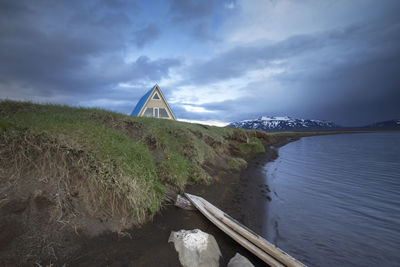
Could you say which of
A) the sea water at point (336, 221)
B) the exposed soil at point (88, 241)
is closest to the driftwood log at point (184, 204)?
the exposed soil at point (88, 241)

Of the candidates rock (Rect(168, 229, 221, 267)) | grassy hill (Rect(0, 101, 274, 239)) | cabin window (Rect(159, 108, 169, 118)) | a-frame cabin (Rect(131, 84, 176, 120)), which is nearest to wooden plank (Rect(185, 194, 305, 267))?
rock (Rect(168, 229, 221, 267))

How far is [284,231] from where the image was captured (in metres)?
5.11

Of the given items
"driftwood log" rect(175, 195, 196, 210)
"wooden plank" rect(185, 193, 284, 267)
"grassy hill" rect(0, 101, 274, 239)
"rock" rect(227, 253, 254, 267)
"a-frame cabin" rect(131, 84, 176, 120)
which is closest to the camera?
"rock" rect(227, 253, 254, 267)

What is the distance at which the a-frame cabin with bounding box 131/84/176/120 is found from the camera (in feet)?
71.2

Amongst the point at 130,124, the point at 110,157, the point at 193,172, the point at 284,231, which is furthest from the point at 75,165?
the point at 284,231

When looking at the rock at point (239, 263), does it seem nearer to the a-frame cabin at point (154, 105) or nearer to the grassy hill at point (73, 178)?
the grassy hill at point (73, 178)

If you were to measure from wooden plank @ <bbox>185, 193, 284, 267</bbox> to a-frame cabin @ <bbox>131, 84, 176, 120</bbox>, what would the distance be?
18663 millimetres

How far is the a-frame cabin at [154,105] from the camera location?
21.7 meters

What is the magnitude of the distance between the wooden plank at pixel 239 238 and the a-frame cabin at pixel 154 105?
18.7 m

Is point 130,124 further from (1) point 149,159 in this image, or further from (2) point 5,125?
(2) point 5,125

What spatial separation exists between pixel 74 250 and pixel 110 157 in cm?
209

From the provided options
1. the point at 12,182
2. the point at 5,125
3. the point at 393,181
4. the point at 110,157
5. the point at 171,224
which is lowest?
the point at 393,181

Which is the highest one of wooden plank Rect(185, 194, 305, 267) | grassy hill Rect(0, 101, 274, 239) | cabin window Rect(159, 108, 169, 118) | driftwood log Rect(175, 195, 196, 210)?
cabin window Rect(159, 108, 169, 118)

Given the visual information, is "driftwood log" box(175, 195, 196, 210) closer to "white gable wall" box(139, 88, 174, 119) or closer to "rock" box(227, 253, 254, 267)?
"rock" box(227, 253, 254, 267)
